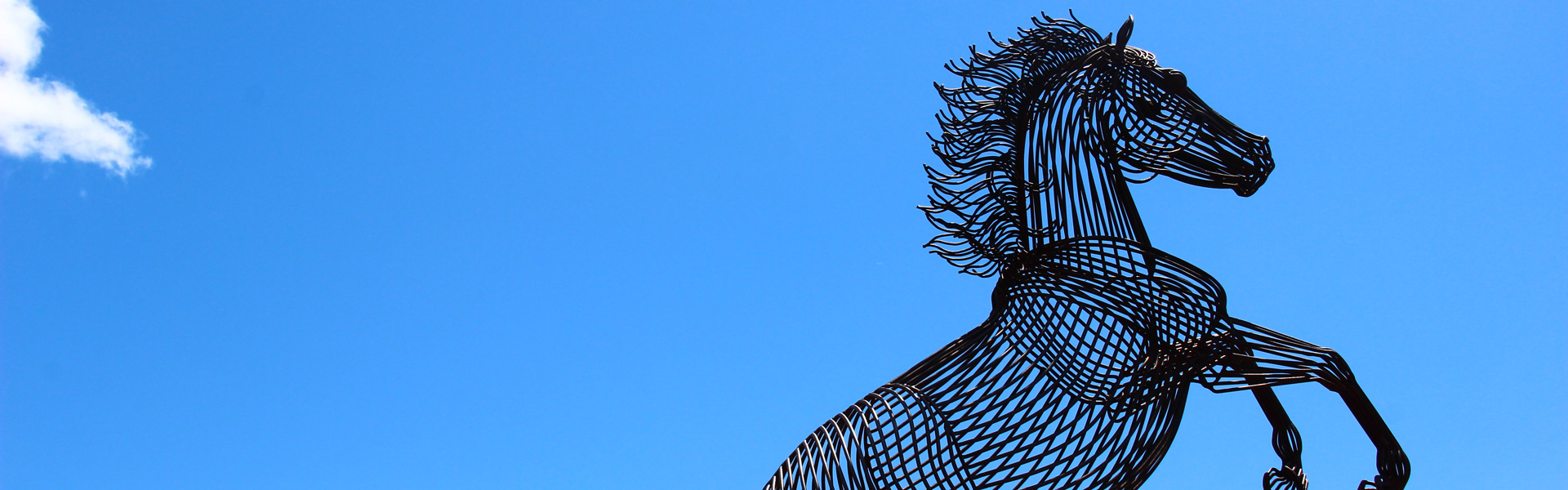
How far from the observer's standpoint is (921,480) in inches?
174

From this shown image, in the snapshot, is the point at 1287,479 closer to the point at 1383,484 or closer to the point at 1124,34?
the point at 1383,484

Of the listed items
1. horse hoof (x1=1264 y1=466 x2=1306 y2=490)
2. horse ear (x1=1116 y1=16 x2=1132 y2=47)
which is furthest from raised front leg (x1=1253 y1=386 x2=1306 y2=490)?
horse ear (x1=1116 y1=16 x2=1132 y2=47)

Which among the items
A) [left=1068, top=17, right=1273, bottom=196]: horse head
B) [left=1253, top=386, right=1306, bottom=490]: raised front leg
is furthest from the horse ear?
[left=1253, top=386, right=1306, bottom=490]: raised front leg

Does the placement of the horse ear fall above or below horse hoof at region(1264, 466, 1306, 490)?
above

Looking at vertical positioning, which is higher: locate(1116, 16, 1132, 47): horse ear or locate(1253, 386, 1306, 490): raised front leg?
locate(1116, 16, 1132, 47): horse ear

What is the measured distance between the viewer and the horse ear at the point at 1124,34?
4883 millimetres

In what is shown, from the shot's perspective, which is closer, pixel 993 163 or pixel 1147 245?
pixel 1147 245

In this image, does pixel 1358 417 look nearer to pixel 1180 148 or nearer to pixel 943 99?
pixel 1180 148

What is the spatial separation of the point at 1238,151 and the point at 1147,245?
786 mm

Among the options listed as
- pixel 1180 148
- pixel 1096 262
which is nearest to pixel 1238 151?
pixel 1180 148

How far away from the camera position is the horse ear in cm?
488

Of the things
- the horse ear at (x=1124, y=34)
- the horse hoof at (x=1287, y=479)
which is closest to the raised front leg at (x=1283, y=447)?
the horse hoof at (x=1287, y=479)

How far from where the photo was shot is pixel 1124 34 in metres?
4.89

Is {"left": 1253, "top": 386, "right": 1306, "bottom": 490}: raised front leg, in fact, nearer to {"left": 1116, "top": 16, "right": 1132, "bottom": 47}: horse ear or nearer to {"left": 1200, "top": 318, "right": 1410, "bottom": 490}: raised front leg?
{"left": 1200, "top": 318, "right": 1410, "bottom": 490}: raised front leg
